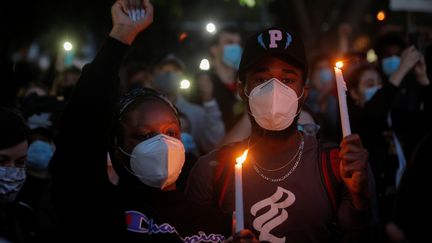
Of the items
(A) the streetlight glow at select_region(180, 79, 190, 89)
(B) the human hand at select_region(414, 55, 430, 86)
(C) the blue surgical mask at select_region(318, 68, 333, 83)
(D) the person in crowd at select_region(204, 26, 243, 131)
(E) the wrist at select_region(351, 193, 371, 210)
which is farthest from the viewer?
(C) the blue surgical mask at select_region(318, 68, 333, 83)

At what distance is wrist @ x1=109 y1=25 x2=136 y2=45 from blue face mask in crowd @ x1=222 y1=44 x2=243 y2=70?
5241mm

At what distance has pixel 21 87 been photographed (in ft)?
28.5

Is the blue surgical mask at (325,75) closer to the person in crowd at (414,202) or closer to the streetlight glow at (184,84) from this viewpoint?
the streetlight glow at (184,84)

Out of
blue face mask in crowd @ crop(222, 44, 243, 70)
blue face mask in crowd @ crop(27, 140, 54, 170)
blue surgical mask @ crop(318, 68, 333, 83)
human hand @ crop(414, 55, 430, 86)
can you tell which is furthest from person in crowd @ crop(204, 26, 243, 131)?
blue face mask in crowd @ crop(27, 140, 54, 170)

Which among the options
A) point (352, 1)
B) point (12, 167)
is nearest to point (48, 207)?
point (12, 167)

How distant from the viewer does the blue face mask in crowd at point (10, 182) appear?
12.4ft

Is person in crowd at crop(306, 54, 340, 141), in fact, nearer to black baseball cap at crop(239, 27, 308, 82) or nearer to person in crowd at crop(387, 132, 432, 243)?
black baseball cap at crop(239, 27, 308, 82)

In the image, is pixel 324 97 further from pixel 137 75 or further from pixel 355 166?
pixel 355 166

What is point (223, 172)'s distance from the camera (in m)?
3.39

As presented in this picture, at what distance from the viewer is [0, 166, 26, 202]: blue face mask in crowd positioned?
12.4 feet

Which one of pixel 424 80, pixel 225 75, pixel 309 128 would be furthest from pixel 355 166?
pixel 225 75

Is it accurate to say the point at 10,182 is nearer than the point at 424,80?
Yes

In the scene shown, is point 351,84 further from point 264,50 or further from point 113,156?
point 113,156

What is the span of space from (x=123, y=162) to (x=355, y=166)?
3.68ft
